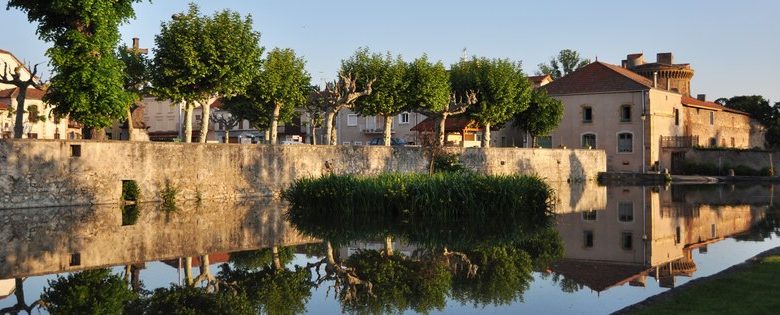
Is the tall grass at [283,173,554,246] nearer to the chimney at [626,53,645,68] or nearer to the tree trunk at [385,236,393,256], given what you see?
the tree trunk at [385,236,393,256]

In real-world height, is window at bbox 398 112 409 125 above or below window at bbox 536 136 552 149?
above

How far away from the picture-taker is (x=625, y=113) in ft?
184

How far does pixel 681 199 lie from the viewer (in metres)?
32.2

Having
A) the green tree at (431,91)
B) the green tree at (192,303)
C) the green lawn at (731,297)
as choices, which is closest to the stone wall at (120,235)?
the green tree at (192,303)

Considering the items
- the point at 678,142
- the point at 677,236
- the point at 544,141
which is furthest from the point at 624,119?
the point at 677,236

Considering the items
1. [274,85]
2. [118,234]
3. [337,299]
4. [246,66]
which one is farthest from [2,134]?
[337,299]

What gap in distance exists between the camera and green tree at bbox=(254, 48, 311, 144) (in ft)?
125

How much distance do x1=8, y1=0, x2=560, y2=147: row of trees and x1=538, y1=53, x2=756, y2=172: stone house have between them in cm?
645

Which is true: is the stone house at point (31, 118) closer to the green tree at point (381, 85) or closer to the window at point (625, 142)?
the green tree at point (381, 85)

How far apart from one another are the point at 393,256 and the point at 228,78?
18.8 metres

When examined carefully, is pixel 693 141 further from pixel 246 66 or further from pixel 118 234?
pixel 118 234

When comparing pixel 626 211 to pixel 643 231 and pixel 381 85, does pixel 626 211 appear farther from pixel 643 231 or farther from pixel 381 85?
pixel 381 85

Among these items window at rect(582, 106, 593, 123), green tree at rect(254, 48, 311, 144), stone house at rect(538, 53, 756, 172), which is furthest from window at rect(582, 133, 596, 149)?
green tree at rect(254, 48, 311, 144)

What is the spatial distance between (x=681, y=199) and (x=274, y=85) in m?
20.0
